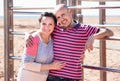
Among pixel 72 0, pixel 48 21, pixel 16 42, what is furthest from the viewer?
pixel 16 42

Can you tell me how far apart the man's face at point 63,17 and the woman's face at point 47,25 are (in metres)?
0.05

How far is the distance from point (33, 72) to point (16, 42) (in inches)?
391

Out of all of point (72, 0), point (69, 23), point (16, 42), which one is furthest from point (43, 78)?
point (16, 42)

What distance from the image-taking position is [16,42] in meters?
12.3

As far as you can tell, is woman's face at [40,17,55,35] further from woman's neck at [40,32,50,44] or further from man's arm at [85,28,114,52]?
man's arm at [85,28,114,52]

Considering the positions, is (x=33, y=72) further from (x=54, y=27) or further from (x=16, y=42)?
(x=16, y=42)

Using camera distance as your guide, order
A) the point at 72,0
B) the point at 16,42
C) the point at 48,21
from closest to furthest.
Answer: the point at 48,21 → the point at 72,0 → the point at 16,42

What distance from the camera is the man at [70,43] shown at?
8.02ft

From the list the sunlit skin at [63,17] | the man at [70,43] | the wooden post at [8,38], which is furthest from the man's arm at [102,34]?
the wooden post at [8,38]

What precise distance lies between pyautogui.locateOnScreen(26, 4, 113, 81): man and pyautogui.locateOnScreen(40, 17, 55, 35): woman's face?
2.1 inches

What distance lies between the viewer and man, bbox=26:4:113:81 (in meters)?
2.44

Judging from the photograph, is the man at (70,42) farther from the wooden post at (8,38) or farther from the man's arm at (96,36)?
the wooden post at (8,38)

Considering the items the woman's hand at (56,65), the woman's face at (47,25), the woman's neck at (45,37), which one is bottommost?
the woman's hand at (56,65)

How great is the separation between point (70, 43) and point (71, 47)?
1.1 inches
